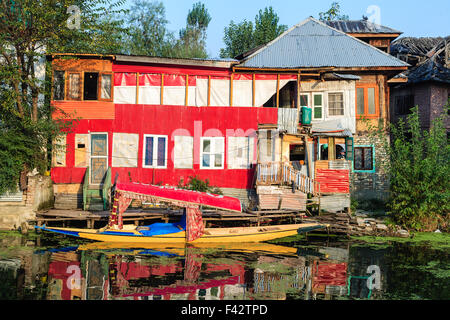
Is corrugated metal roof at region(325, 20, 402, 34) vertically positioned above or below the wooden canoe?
above

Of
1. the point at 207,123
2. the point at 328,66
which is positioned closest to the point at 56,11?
the point at 207,123

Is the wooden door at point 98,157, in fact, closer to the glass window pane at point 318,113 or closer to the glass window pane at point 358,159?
the glass window pane at point 318,113

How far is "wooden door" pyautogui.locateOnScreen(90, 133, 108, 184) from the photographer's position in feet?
65.9

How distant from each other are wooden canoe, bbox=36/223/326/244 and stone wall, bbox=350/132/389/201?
24.2 feet

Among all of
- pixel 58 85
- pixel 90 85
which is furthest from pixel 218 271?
pixel 58 85

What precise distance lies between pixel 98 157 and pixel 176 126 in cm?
421

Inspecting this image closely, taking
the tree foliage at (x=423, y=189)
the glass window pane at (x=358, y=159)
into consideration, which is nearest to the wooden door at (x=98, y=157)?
the glass window pane at (x=358, y=159)

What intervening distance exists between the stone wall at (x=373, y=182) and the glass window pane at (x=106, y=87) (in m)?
14.2

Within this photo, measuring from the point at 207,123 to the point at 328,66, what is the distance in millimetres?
7385

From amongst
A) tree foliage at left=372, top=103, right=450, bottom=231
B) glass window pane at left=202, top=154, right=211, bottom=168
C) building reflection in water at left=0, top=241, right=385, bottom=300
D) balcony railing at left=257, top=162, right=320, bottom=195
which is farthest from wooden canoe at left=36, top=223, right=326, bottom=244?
glass window pane at left=202, top=154, right=211, bottom=168

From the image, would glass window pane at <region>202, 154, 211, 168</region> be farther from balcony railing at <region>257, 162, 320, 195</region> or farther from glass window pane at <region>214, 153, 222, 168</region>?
balcony railing at <region>257, 162, 320, 195</region>

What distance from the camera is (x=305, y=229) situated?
1650 cm

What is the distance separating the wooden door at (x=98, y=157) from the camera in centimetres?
2008
